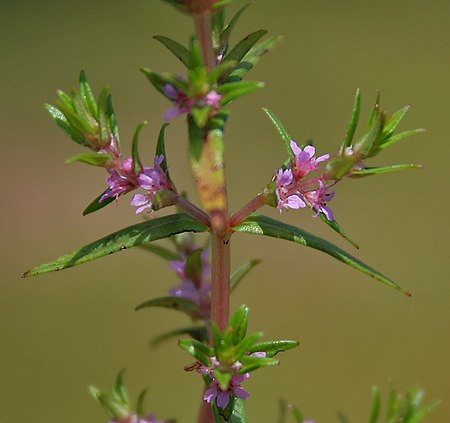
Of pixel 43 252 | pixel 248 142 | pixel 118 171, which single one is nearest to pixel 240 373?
pixel 118 171

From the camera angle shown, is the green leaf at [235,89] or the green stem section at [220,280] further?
the green stem section at [220,280]

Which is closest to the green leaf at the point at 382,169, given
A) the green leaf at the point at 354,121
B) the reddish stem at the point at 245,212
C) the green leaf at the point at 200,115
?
the green leaf at the point at 354,121

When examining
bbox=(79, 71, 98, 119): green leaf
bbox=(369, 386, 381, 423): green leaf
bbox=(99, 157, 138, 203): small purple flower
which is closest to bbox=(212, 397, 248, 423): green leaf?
bbox=(369, 386, 381, 423): green leaf

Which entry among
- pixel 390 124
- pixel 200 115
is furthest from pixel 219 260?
pixel 390 124

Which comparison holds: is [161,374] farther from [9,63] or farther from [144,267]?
[9,63]

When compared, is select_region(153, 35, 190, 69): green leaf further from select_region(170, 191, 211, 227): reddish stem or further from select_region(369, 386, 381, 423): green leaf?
select_region(369, 386, 381, 423): green leaf

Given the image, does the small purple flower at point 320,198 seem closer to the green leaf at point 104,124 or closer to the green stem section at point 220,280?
the green stem section at point 220,280
